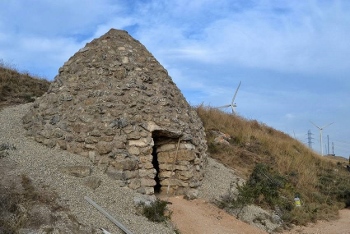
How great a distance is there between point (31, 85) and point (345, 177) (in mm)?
13709

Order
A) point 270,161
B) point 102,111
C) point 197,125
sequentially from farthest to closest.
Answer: point 270,161, point 197,125, point 102,111

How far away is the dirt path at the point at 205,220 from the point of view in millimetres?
8539

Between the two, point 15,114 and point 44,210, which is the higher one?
point 15,114

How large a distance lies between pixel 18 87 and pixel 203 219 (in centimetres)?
993

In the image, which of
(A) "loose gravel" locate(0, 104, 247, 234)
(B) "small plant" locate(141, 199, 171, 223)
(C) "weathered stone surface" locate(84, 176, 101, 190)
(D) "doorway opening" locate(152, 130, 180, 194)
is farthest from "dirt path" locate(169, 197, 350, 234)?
(C) "weathered stone surface" locate(84, 176, 101, 190)

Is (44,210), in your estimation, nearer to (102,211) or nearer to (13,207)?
(13,207)

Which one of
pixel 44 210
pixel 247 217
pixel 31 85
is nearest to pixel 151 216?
pixel 44 210

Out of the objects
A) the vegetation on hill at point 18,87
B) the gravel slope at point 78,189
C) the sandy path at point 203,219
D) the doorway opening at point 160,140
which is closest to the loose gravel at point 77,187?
the gravel slope at point 78,189

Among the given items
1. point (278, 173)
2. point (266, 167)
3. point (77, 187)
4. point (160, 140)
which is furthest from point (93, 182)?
point (278, 173)

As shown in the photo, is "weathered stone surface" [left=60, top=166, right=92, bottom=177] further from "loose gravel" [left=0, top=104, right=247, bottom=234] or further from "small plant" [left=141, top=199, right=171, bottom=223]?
"small plant" [left=141, top=199, right=171, bottom=223]

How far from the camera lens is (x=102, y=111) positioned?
9523 mm

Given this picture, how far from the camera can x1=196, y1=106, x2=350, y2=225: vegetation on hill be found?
11.6m

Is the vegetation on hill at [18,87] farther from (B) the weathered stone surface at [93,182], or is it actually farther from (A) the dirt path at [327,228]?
(A) the dirt path at [327,228]

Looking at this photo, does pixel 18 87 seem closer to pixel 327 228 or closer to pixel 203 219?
pixel 203 219
